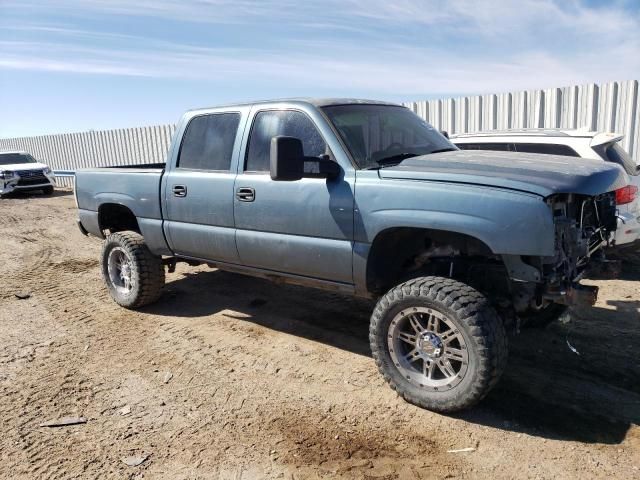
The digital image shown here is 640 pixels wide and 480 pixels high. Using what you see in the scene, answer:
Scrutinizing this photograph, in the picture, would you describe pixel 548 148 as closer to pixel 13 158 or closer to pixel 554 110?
pixel 554 110

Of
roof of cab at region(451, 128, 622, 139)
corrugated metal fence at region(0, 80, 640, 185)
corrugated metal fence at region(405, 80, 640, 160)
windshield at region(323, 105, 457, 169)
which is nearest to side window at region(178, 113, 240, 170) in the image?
windshield at region(323, 105, 457, 169)

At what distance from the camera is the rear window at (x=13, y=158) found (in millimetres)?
18625

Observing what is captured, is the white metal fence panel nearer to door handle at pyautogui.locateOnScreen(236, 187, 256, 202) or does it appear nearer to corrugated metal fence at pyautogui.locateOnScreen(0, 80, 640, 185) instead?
corrugated metal fence at pyautogui.locateOnScreen(0, 80, 640, 185)

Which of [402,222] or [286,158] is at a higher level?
[286,158]

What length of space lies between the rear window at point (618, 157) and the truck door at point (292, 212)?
405cm

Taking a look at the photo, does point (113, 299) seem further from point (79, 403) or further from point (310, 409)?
point (310, 409)

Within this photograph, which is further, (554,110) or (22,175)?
(22,175)

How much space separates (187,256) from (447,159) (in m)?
2.80

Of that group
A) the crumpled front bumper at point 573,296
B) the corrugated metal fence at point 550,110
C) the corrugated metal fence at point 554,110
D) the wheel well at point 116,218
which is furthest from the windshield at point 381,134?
the corrugated metal fence at point 550,110

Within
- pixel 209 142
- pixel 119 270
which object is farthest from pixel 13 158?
pixel 209 142

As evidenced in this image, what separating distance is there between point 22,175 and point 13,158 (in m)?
1.47

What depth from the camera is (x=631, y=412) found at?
3.43 meters

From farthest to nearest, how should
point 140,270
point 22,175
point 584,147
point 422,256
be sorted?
1. point 22,175
2. point 584,147
3. point 140,270
4. point 422,256

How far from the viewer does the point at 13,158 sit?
1883cm
